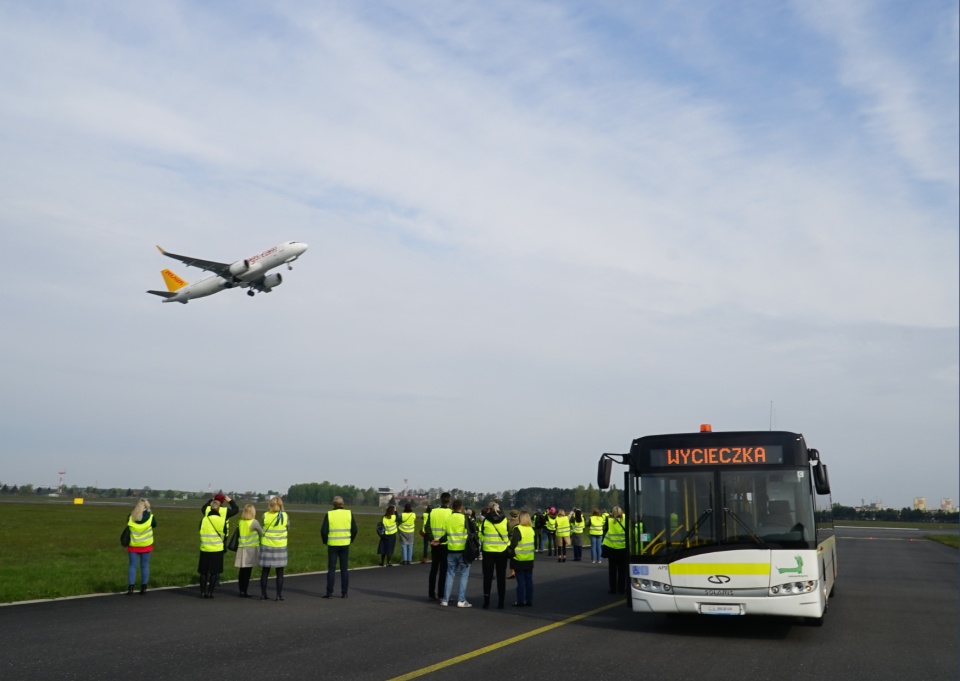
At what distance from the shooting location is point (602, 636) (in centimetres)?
1147

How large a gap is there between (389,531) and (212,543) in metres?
9.03

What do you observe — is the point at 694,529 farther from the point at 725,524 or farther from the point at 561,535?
the point at 561,535

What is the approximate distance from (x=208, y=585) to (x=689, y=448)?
28.1 feet

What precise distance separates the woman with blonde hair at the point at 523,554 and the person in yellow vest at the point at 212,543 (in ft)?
15.2

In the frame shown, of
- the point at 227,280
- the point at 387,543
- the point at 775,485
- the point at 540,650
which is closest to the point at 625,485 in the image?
the point at 775,485

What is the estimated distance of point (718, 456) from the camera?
11.8 meters

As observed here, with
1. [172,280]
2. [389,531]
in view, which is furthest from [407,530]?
[172,280]

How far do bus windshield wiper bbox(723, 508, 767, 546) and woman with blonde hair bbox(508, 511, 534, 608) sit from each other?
13.5 ft

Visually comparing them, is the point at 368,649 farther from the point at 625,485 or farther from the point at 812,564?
the point at 812,564

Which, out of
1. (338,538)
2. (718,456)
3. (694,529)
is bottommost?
(338,538)

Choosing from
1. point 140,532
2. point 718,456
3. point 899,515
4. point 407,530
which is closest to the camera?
point 718,456

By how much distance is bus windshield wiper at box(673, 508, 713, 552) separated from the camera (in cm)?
1144

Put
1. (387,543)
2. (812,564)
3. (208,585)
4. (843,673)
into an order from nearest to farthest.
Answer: (843,673), (812,564), (208,585), (387,543)

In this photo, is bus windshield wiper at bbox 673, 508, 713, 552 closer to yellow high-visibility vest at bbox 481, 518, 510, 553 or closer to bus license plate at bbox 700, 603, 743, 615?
bus license plate at bbox 700, 603, 743, 615
